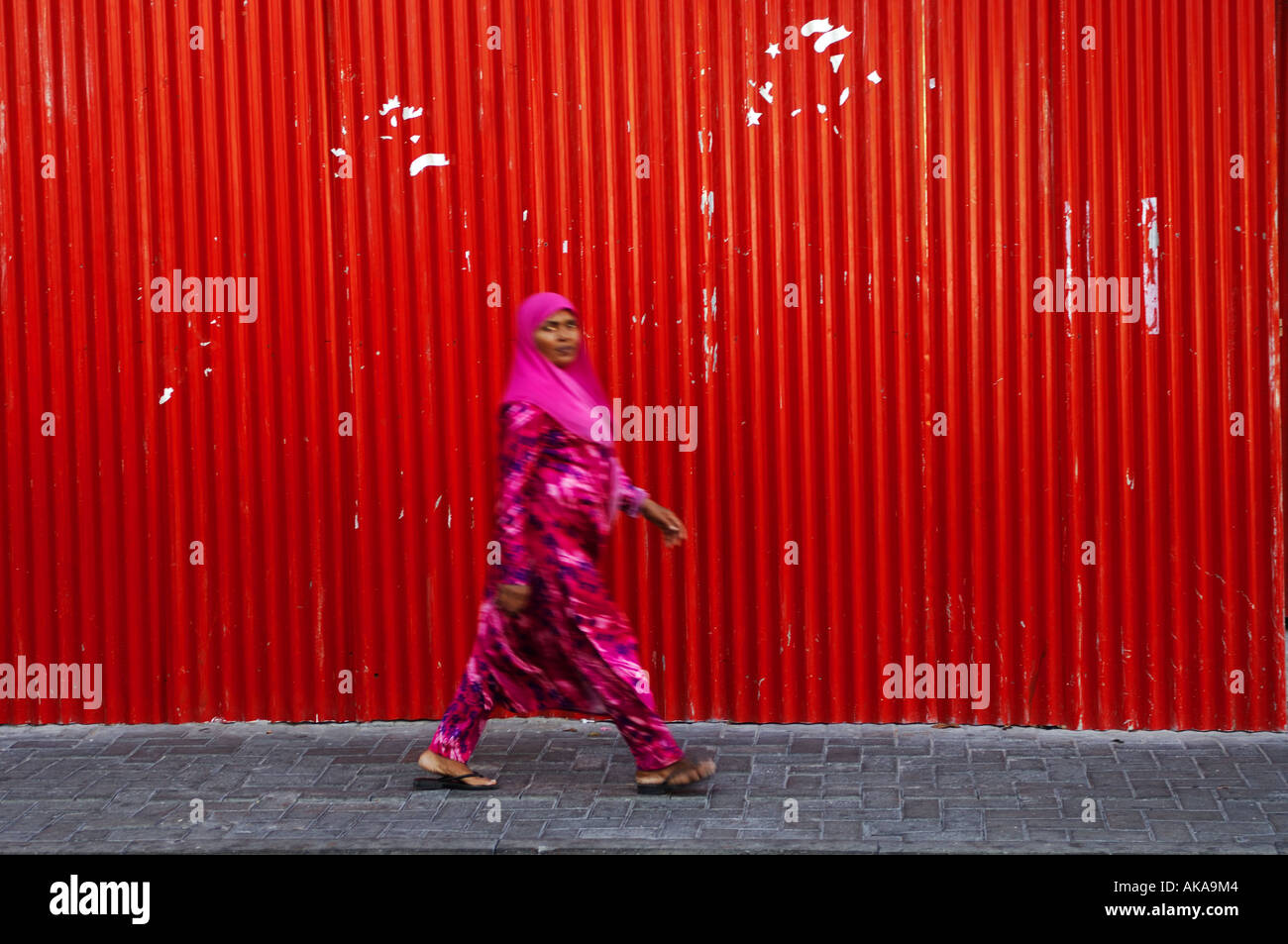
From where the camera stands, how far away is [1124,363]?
632 cm

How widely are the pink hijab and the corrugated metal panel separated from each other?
1.05m

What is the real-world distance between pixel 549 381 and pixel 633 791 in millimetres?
1563

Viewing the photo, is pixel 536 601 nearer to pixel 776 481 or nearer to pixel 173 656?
pixel 776 481

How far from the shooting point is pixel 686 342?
648 centimetres

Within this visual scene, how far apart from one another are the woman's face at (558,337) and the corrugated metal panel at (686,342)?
1065 mm

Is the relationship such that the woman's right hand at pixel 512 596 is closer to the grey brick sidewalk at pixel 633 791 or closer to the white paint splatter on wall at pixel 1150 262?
the grey brick sidewalk at pixel 633 791

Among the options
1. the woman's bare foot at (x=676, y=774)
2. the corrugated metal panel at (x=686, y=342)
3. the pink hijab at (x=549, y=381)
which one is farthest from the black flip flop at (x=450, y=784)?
the pink hijab at (x=549, y=381)

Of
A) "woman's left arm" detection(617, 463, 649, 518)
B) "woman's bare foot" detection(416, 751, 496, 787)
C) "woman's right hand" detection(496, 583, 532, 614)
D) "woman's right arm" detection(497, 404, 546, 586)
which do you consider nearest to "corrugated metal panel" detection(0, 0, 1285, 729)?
"woman's left arm" detection(617, 463, 649, 518)

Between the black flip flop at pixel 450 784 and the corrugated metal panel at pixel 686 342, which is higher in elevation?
the corrugated metal panel at pixel 686 342

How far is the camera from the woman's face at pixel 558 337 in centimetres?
540

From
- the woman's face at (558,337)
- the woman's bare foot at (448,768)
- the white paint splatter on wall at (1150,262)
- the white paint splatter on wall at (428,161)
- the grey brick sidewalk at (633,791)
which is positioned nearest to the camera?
the grey brick sidewalk at (633,791)

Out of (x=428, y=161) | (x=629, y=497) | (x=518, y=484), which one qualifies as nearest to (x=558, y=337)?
(x=518, y=484)

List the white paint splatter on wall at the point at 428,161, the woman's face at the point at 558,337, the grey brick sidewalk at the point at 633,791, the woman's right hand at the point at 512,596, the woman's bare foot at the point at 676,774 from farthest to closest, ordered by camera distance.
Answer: the white paint splatter on wall at the point at 428,161 < the woman's bare foot at the point at 676,774 < the woman's face at the point at 558,337 < the woman's right hand at the point at 512,596 < the grey brick sidewalk at the point at 633,791
